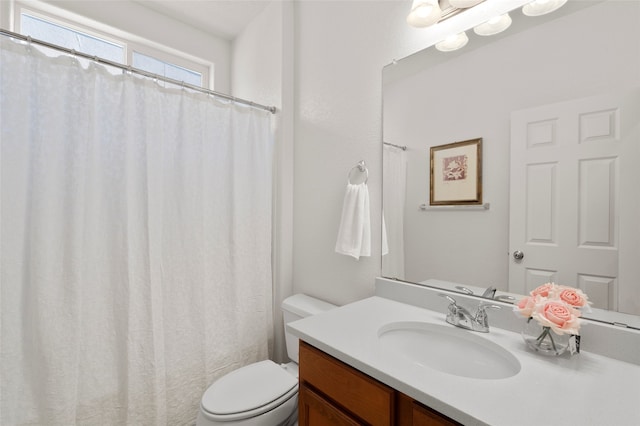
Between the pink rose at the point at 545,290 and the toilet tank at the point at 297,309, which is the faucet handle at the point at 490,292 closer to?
the pink rose at the point at 545,290

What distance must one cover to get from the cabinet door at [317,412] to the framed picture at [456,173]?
887 millimetres

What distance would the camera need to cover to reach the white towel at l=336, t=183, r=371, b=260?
4.73ft

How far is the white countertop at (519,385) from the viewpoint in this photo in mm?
591

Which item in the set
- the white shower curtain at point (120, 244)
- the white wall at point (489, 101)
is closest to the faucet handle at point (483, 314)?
the white wall at point (489, 101)

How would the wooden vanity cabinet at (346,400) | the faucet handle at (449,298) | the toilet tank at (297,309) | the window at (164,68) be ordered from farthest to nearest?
the window at (164,68), the toilet tank at (297,309), the faucet handle at (449,298), the wooden vanity cabinet at (346,400)

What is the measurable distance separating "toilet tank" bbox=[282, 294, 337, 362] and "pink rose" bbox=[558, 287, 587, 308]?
3.39 ft

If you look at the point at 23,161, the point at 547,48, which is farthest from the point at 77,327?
the point at 547,48

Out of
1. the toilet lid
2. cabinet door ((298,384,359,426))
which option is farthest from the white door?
the toilet lid

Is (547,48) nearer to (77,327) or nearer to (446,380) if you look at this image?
(446,380)

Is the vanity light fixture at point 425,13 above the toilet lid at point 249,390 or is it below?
above

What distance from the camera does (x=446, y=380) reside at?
71 cm

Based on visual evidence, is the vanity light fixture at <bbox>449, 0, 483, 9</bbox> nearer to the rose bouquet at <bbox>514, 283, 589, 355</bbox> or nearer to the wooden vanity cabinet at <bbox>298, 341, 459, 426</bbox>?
the rose bouquet at <bbox>514, 283, 589, 355</bbox>

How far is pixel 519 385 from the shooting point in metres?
0.69

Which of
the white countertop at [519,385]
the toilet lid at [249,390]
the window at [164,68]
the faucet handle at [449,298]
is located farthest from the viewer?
the window at [164,68]
